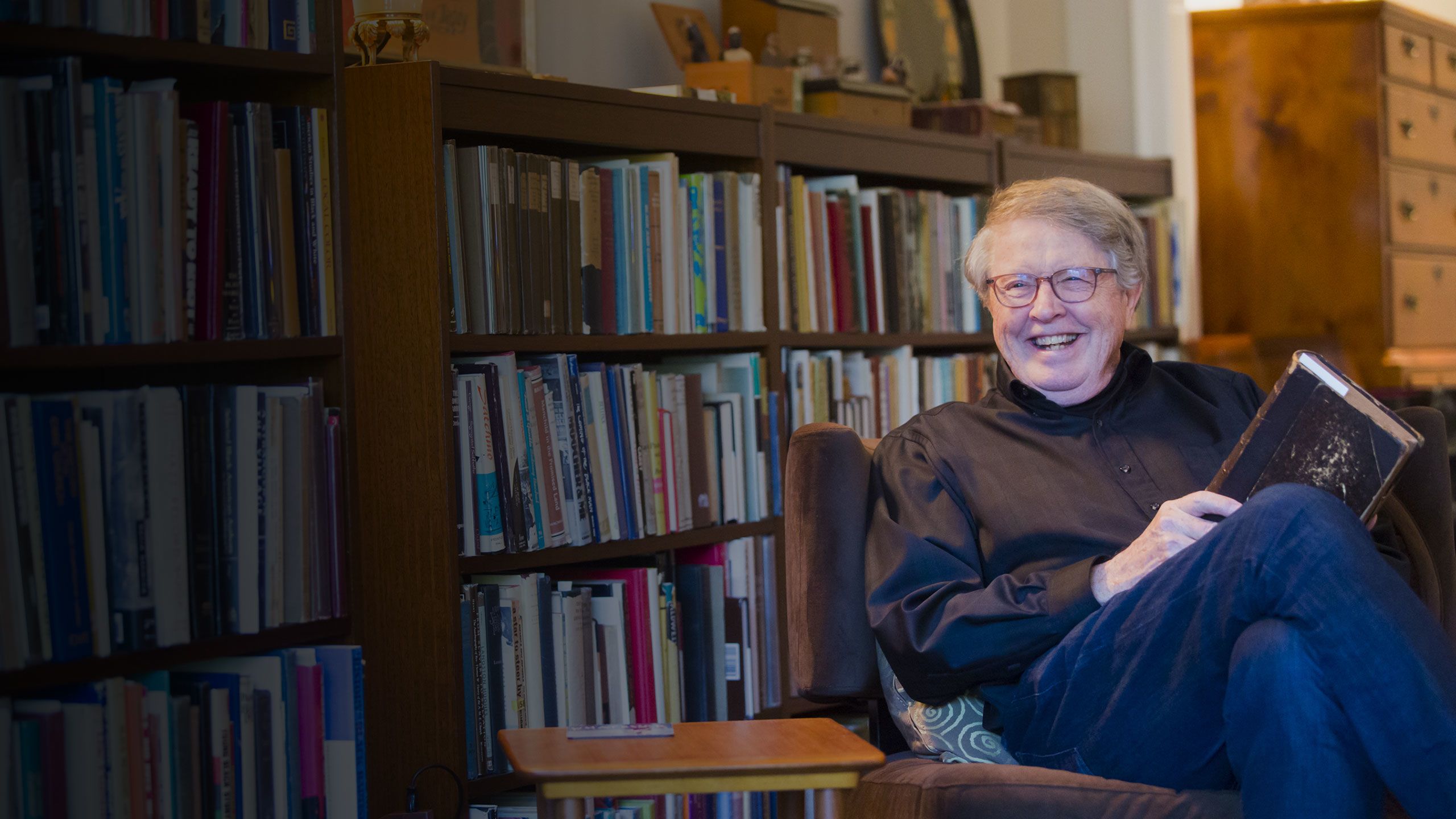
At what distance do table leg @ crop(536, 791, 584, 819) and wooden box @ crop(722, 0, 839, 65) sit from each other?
2.04m

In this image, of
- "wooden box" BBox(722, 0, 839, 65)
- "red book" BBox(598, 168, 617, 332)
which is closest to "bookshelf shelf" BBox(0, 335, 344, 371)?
"red book" BBox(598, 168, 617, 332)

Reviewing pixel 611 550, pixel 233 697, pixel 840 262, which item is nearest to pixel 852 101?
pixel 840 262

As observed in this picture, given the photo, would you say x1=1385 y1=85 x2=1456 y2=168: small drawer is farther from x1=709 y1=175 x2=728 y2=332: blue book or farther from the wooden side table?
the wooden side table

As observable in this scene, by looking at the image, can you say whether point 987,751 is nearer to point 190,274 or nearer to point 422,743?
point 422,743

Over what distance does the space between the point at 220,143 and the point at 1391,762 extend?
142cm

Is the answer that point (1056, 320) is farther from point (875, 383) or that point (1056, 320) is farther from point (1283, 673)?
point (875, 383)

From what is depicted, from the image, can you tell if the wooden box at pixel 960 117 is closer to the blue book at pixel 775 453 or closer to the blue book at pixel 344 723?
the blue book at pixel 775 453

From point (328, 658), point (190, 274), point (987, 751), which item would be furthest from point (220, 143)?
point (987, 751)

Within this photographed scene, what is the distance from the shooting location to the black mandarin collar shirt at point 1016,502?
1.66m

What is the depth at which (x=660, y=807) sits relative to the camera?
2.38 m

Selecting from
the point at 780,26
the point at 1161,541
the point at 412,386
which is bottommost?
the point at 1161,541

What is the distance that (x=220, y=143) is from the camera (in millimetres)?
1707

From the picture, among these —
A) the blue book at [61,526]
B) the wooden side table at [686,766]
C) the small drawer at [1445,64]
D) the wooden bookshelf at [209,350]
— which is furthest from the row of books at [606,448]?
the small drawer at [1445,64]

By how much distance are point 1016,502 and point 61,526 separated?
110cm
